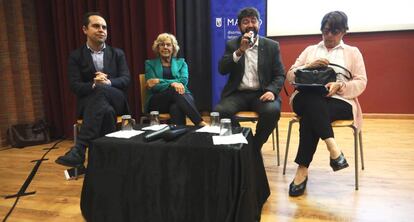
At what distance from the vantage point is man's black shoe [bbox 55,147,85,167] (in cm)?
203

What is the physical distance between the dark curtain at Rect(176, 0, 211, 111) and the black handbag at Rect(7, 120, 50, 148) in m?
1.71

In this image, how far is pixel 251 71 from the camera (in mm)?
2320

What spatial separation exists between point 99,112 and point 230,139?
1.14 metres

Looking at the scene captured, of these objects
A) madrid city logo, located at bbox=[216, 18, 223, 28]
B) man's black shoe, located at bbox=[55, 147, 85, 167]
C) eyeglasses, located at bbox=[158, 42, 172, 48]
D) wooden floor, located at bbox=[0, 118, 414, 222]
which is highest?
madrid city logo, located at bbox=[216, 18, 223, 28]

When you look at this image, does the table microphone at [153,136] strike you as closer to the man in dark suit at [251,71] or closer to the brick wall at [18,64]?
the man in dark suit at [251,71]

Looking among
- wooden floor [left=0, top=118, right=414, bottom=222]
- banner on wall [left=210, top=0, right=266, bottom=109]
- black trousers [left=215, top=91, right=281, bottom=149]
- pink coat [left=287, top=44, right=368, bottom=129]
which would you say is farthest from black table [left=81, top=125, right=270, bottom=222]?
banner on wall [left=210, top=0, right=266, bottom=109]

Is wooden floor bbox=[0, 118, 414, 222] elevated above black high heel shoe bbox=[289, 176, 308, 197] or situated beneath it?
situated beneath

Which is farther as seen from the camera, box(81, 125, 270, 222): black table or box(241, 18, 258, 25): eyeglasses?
box(241, 18, 258, 25): eyeglasses

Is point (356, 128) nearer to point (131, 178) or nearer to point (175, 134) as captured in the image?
point (175, 134)

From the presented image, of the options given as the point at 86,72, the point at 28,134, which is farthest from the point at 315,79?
the point at 28,134

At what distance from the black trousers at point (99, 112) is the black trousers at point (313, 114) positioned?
1286mm

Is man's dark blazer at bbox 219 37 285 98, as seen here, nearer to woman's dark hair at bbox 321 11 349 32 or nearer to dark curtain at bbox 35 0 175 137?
woman's dark hair at bbox 321 11 349 32

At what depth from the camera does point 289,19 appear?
393 cm

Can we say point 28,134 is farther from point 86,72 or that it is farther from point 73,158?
point 73,158
